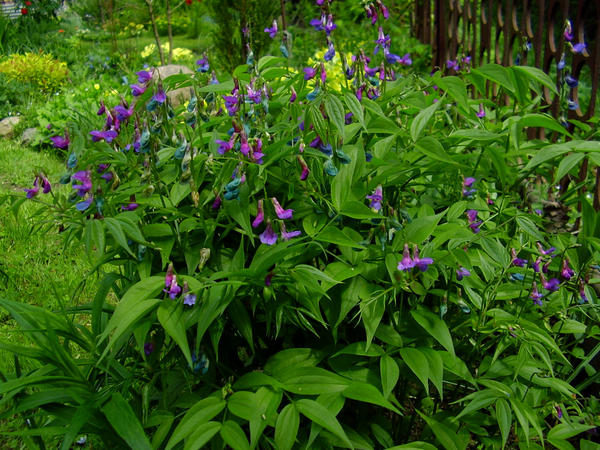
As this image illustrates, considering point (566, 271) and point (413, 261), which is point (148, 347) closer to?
point (413, 261)

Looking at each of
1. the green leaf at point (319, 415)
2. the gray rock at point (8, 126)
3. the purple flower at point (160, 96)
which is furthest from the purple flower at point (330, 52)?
the gray rock at point (8, 126)

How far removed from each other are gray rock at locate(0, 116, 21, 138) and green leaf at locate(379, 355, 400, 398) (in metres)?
5.92

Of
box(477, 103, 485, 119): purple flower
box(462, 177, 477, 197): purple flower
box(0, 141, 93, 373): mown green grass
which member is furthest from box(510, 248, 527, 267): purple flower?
box(0, 141, 93, 373): mown green grass

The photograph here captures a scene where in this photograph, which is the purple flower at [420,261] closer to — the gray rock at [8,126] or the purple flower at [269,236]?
the purple flower at [269,236]

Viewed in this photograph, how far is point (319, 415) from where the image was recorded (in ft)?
4.55

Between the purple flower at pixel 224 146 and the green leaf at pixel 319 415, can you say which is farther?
the purple flower at pixel 224 146

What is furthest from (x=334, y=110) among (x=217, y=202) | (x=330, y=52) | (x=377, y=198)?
(x=330, y=52)

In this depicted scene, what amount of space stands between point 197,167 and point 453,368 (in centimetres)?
91

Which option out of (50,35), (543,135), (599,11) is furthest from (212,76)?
(50,35)

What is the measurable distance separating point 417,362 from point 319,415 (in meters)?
0.31

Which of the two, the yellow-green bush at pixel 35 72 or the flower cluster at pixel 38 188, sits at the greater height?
the flower cluster at pixel 38 188

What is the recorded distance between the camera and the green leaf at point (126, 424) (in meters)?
1.37

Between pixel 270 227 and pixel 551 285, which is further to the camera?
pixel 551 285

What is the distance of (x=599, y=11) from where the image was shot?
102 inches
